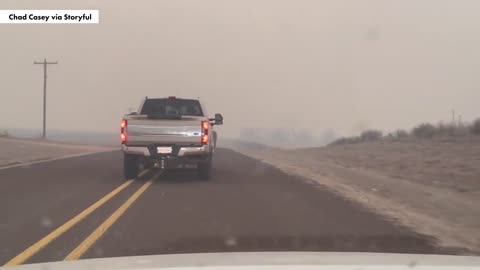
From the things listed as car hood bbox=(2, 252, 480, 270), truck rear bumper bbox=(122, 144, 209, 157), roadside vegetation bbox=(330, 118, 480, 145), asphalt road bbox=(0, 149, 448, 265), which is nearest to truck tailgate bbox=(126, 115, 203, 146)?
truck rear bumper bbox=(122, 144, 209, 157)

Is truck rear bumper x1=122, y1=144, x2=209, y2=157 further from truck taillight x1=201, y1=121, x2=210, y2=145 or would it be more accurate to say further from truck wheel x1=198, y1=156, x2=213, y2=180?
truck wheel x1=198, y1=156, x2=213, y2=180

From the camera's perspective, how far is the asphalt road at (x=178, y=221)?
26.4 ft

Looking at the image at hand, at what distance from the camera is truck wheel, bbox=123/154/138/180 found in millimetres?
17203


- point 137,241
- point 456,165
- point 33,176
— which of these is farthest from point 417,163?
point 137,241

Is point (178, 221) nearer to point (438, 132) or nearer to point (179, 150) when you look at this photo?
point (179, 150)

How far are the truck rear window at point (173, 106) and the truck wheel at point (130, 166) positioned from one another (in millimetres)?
1870

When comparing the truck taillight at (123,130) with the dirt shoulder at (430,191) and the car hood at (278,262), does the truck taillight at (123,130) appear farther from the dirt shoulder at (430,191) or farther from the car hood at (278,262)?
the car hood at (278,262)

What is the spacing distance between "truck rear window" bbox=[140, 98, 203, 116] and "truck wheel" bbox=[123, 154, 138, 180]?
1870mm

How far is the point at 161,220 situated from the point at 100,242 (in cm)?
216

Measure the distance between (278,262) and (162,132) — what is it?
11.8 meters

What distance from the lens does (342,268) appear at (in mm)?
4426

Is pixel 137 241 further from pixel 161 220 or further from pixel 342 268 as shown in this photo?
pixel 342 268

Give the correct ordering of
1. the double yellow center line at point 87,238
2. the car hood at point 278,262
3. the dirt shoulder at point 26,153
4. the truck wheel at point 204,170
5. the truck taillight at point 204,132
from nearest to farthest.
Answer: the car hood at point 278,262, the double yellow center line at point 87,238, the truck taillight at point 204,132, the truck wheel at point 204,170, the dirt shoulder at point 26,153

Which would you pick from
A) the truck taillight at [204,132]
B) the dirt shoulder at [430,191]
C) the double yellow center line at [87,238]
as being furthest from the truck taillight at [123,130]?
the dirt shoulder at [430,191]
